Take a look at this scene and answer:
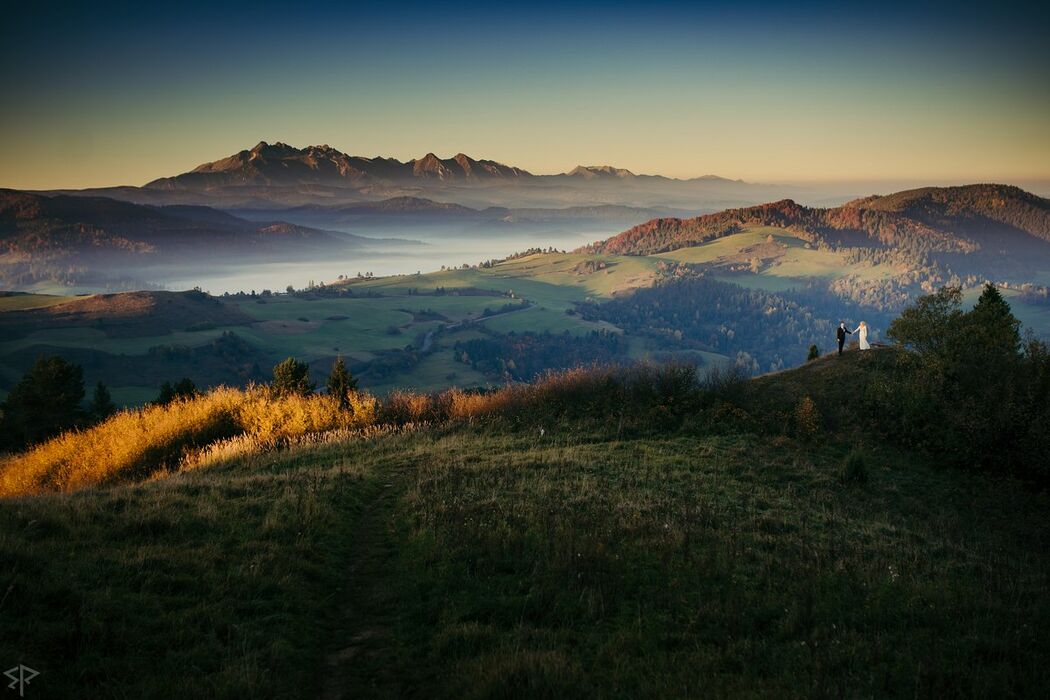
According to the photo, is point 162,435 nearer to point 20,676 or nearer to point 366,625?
point 366,625

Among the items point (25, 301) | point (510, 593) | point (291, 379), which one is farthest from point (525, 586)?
point (25, 301)

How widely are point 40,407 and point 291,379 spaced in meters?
23.8

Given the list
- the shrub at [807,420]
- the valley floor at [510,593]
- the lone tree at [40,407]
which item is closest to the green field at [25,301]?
the lone tree at [40,407]

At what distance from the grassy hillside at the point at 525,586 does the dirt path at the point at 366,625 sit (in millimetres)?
35

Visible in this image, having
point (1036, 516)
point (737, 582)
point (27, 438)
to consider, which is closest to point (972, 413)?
point (1036, 516)

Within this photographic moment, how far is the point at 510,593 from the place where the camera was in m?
8.30

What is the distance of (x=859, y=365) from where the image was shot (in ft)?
92.4

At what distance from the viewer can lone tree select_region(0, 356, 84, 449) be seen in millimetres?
39594

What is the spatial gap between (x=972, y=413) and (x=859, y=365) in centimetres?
869

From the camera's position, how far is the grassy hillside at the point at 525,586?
19.9ft

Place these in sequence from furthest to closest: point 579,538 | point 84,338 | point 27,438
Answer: point 84,338, point 27,438, point 579,538

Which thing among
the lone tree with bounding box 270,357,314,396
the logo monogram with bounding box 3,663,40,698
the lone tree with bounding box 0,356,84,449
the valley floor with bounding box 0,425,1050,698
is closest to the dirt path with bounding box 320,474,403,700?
the valley floor with bounding box 0,425,1050,698

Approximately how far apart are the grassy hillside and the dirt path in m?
0.03

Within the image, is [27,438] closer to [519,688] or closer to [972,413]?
[519,688]
